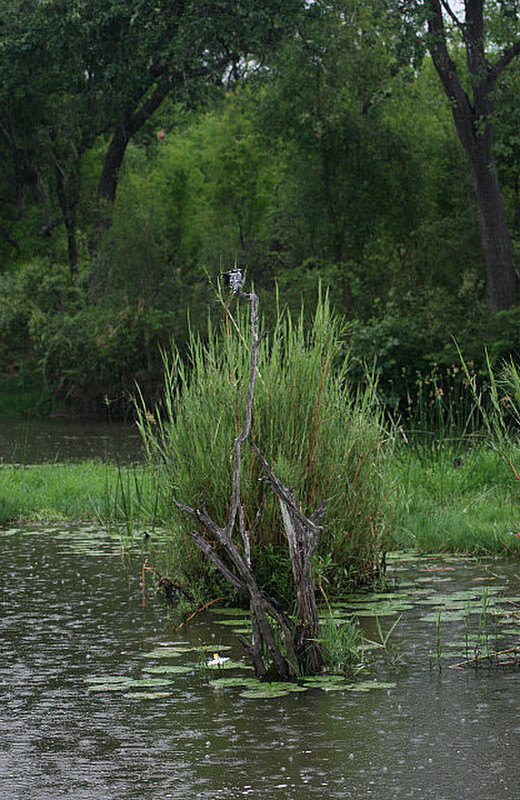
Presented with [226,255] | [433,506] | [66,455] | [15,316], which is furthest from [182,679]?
[15,316]

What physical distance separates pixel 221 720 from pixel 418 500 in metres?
5.08

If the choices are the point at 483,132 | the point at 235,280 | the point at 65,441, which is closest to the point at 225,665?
the point at 235,280

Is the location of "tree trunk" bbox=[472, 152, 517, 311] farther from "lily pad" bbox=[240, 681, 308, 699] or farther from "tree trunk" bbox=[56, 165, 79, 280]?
"lily pad" bbox=[240, 681, 308, 699]

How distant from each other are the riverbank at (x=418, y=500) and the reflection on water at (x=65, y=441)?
3127mm

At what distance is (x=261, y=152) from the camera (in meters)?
29.0

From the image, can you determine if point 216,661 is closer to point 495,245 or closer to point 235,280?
point 235,280

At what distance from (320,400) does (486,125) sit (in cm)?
1575

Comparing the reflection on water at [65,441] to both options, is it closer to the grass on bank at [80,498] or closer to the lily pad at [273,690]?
the grass on bank at [80,498]

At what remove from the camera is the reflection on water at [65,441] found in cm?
1681

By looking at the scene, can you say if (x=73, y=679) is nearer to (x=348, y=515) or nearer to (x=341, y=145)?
(x=348, y=515)

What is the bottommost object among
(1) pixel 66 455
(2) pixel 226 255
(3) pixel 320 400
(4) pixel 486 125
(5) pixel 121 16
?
(1) pixel 66 455

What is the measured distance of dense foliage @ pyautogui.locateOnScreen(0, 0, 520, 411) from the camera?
24.7 metres

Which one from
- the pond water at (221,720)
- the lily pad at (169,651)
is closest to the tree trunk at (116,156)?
the pond water at (221,720)

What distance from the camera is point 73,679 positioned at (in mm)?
4668
